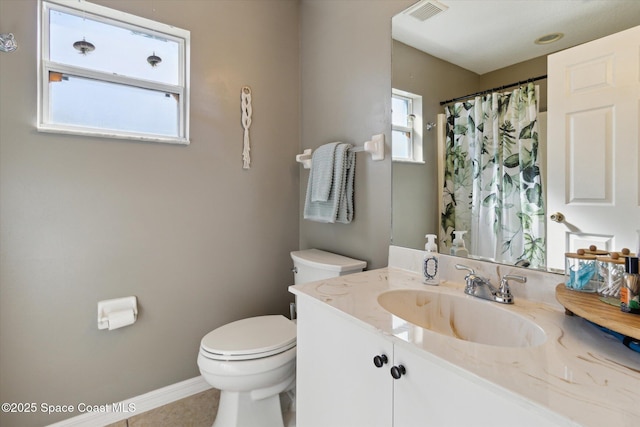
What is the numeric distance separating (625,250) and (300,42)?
2.00 m

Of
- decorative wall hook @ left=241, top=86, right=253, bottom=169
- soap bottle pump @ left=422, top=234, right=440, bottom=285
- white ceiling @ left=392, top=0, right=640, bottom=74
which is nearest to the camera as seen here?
white ceiling @ left=392, top=0, right=640, bottom=74

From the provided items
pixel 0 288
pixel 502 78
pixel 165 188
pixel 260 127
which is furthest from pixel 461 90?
pixel 0 288

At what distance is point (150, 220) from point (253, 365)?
0.91m

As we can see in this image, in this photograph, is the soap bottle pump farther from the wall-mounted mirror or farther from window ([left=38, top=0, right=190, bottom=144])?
window ([left=38, top=0, right=190, bottom=144])

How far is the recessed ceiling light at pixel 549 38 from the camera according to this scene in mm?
885

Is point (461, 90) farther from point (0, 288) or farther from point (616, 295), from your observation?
point (0, 288)

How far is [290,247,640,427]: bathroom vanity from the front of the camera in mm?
484

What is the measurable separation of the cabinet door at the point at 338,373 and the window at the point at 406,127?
0.79 m

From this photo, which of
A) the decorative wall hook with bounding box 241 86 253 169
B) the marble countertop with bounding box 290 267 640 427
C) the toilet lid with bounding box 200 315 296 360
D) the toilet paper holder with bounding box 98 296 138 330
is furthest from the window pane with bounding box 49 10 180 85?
the marble countertop with bounding box 290 267 640 427

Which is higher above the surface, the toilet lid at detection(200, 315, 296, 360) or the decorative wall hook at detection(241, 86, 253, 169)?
the decorative wall hook at detection(241, 86, 253, 169)

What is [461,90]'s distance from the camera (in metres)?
1.13

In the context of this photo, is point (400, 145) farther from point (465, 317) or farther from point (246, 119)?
point (246, 119)

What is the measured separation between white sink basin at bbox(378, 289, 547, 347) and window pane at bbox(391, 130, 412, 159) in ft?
2.03

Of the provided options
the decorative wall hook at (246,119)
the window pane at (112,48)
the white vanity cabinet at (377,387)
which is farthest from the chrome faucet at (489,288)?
the window pane at (112,48)
